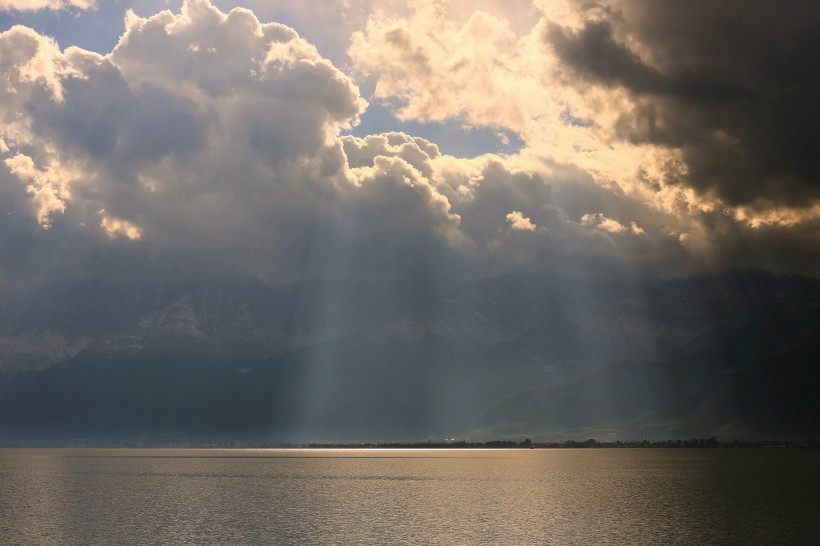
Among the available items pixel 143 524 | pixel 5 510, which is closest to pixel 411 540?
pixel 143 524

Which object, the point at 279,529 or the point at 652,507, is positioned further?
the point at 652,507

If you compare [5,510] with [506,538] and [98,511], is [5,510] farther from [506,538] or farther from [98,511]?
[506,538]

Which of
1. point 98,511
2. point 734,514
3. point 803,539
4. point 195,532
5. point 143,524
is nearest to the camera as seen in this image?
point 803,539

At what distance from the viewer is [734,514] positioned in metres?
174

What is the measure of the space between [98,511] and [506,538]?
98286 millimetres

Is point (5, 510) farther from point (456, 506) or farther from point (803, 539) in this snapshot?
point (803, 539)

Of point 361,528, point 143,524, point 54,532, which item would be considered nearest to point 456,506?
point 361,528

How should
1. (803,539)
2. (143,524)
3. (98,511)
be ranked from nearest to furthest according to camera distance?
(803,539) < (143,524) < (98,511)

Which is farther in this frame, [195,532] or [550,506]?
[550,506]

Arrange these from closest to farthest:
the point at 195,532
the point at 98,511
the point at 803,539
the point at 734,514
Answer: the point at 803,539, the point at 195,532, the point at 734,514, the point at 98,511

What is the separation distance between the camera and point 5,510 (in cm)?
19000

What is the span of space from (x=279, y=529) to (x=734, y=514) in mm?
92945

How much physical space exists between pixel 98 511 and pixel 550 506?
331 ft

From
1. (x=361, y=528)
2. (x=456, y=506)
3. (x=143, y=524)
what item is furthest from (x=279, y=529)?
(x=456, y=506)
